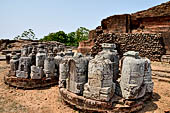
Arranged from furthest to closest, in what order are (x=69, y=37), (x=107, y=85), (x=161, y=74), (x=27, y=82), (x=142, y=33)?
(x=69, y=37), (x=142, y=33), (x=161, y=74), (x=27, y=82), (x=107, y=85)

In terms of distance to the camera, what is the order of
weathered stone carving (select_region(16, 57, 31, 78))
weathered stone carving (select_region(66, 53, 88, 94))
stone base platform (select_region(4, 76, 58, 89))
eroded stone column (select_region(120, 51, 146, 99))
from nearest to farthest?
eroded stone column (select_region(120, 51, 146, 99)) < weathered stone carving (select_region(66, 53, 88, 94)) < stone base platform (select_region(4, 76, 58, 89)) < weathered stone carving (select_region(16, 57, 31, 78))

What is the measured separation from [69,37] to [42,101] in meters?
35.7

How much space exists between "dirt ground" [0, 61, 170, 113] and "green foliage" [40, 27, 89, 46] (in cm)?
3172

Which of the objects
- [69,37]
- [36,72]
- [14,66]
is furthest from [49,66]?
[69,37]

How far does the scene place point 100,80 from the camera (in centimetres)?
334

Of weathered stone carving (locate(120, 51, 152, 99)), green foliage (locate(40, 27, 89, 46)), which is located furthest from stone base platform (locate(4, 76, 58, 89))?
green foliage (locate(40, 27, 89, 46))

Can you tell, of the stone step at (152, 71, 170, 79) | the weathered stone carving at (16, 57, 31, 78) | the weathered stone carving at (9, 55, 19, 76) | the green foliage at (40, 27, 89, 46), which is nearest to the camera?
the weathered stone carving at (16, 57, 31, 78)

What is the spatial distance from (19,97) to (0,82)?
2.17 metres

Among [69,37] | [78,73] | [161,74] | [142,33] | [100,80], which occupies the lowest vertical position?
[161,74]

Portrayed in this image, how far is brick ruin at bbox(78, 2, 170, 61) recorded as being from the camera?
10281 mm

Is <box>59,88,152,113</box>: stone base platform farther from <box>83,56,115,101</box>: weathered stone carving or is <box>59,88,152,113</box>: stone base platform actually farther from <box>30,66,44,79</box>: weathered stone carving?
<box>30,66,44,79</box>: weathered stone carving

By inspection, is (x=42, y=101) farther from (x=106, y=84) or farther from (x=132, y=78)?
(x=132, y=78)

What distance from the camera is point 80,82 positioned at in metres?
3.80

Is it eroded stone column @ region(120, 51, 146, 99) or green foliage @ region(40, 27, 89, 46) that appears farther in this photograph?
green foliage @ region(40, 27, 89, 46)
